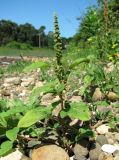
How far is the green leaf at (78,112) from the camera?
3809 mm

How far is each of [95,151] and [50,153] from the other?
0.42m

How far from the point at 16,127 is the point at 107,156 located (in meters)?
0.87

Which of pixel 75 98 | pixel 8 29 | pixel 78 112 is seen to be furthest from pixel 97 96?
pixel 8 29

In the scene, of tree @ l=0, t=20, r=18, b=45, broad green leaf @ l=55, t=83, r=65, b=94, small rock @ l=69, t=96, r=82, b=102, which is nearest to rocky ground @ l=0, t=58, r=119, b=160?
broad green leaf @ l=55, t=83, r=65, b=94

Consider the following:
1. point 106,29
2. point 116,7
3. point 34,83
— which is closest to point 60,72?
point 34,83

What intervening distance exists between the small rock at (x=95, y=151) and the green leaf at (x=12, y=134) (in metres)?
0.69

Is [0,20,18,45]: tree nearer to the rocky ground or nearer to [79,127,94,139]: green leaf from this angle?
the rocky ground

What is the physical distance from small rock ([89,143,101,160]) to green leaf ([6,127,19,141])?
69cm

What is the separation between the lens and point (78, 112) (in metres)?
3.87

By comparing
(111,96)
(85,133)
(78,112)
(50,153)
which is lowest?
(50,153)

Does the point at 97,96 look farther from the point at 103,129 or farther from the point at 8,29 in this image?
the point at 8,29

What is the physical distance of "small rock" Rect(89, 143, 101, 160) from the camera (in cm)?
398

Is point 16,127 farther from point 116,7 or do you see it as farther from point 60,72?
point 116,7

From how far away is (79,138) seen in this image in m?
4.09
